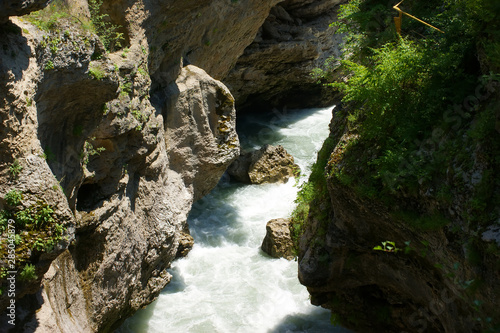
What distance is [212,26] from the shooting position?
560 inches

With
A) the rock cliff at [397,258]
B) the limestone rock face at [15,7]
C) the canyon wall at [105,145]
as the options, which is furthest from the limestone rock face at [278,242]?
the limestone rock face at [15,7]

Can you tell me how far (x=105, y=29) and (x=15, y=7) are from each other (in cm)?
431

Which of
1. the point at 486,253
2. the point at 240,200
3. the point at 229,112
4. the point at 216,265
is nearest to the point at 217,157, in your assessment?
the point at 229,112

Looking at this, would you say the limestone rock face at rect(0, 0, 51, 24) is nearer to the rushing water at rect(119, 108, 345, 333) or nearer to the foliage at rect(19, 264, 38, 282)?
the foliage at rect(19, 264, 38, 282)

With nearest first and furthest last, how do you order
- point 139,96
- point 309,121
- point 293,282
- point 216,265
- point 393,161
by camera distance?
1. point 393,161
2. point 139,96
3. point 293,282
4. point 216,265
5. point 309,121

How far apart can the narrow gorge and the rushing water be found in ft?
0.20

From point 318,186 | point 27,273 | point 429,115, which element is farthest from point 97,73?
point 429,115

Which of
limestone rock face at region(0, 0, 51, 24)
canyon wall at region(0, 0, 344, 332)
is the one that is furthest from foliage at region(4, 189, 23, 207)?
limestone rock face at region(0, 0, 51, 24)

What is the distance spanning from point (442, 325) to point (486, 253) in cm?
265

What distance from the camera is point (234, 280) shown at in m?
13.2

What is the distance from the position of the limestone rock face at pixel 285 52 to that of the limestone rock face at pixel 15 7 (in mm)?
16033

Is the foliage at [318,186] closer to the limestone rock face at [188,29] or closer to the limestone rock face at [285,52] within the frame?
the limestone rock face at [188,29]

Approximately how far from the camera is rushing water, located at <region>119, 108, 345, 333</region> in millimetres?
11500

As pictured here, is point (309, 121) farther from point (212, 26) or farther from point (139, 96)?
point (139, 96)
